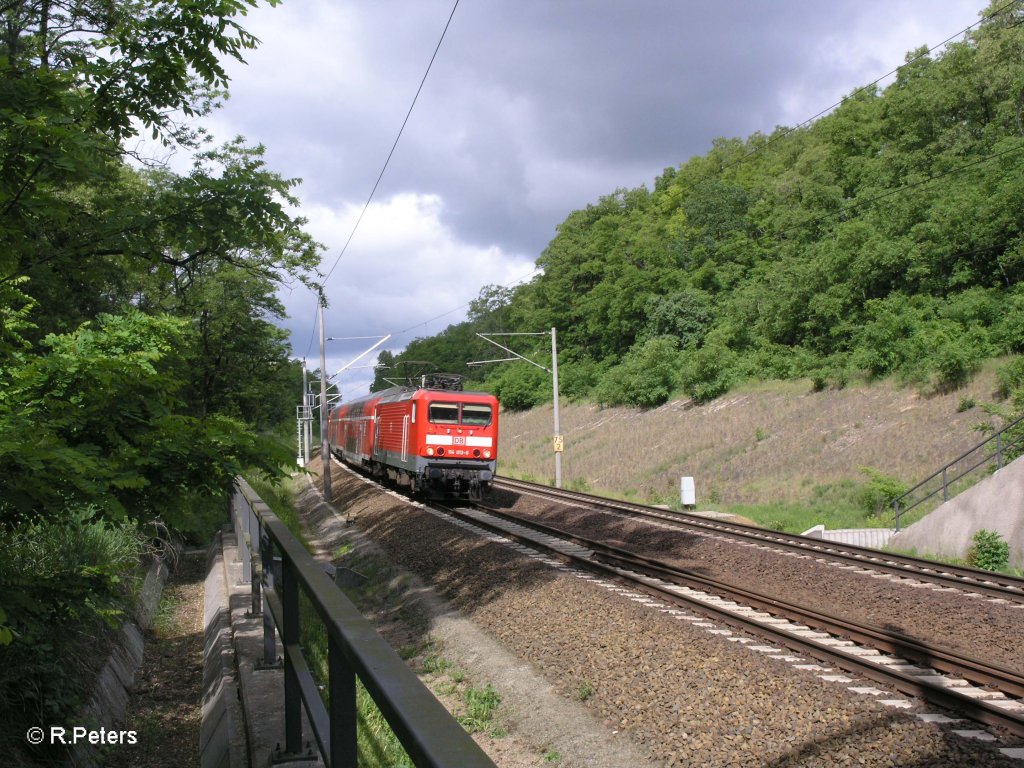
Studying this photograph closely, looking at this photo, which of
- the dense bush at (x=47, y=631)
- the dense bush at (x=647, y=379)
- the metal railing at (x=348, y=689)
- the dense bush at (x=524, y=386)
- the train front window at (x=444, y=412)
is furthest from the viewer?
the dense bush at (x=524, y=386)

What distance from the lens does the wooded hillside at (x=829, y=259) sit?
3014 cm

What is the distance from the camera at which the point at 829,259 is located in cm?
3672

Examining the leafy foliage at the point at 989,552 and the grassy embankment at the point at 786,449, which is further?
the grassy embankment at the point at 786,449

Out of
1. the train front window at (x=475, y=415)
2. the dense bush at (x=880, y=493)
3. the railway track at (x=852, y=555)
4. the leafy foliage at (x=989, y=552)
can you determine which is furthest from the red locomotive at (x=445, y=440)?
the leafy foliage at (x=989, y=552)

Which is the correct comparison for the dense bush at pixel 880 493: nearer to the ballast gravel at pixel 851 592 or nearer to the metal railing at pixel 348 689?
the ballast gravel at pixel 851 592

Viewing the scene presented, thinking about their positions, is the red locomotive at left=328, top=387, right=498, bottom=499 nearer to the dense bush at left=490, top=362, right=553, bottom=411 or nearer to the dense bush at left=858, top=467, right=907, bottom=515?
the dense bush at left=858, top=467, right=907, bottom=515

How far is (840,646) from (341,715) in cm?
692

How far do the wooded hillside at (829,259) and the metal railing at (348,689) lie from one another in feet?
89.4

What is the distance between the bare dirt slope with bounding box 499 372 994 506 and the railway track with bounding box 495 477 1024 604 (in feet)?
22.6

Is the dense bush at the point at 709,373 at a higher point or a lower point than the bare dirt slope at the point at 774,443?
higher

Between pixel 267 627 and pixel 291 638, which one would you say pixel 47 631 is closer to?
pixel 267 627

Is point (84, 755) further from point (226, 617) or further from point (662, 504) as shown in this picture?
point (662, 504)

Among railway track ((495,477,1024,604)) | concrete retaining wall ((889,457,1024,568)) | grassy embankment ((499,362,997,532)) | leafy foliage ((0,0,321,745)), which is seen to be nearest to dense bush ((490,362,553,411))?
grassy embankment ((499,362,997,532))

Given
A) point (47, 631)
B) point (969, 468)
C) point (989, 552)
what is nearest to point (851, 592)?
point (989, 552)
